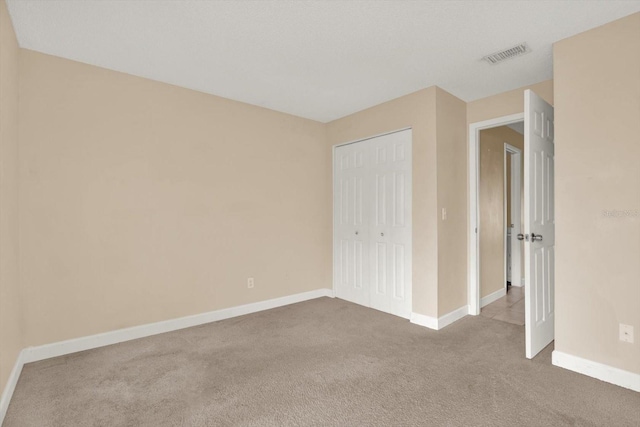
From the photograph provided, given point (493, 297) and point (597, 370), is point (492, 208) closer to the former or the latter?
point (493, 297)

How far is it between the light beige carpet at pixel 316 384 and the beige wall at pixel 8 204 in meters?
0.35

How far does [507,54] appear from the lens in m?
2.63

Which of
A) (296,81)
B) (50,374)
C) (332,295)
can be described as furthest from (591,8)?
(50,374)

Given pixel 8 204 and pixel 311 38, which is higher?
pixel 311 38

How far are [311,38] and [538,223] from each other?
7.80 feet

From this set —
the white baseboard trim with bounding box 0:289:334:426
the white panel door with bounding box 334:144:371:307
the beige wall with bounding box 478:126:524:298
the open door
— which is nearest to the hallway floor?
the beige wall with bounding box 478:126:524:298

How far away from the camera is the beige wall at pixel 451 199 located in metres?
3.32

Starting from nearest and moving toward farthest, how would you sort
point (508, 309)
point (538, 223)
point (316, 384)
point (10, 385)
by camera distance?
point (10, 385) < point (316, 384) < point (538, 223) < point (508, 309)

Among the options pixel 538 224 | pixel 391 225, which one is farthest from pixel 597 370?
pixel 391 225

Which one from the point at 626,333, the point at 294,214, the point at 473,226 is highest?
the point at 294,214

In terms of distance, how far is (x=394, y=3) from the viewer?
2004 millimetres

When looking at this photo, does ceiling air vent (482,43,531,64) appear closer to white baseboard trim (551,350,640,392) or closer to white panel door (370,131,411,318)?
white panel door (370,131,411,318)

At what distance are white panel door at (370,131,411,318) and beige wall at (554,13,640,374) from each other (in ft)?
4.66

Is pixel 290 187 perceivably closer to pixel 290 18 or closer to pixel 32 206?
pixel 290 18
